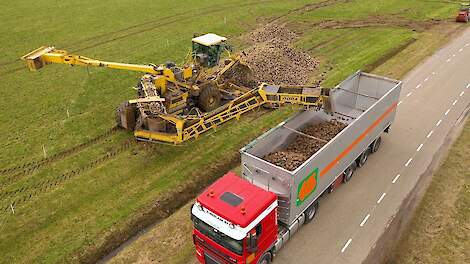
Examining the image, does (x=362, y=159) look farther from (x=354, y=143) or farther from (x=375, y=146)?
(x=354, y=143)

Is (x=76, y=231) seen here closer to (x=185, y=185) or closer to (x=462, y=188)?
(x=185, y=185)

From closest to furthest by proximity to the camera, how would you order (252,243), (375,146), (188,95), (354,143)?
1. (252,243)
2. (354,143)
3. (375,146)
4. (188,95)

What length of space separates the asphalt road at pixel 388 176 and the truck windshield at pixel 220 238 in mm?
3058

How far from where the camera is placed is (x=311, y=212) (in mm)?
15711

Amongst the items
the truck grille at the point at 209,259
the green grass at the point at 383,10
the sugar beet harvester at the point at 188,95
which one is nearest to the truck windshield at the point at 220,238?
the truck grille at the point at 209,259

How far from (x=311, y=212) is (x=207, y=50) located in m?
11.1

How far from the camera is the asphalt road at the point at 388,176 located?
14.9 m

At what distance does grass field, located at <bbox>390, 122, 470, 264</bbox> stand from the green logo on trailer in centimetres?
372

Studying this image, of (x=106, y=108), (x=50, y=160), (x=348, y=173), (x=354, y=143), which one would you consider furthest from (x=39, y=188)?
(x=354, y=143)

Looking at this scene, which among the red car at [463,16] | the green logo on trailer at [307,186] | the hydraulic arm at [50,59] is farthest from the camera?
the red car at [463,16]

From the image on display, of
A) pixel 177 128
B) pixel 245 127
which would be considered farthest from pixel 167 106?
pixel 245 127

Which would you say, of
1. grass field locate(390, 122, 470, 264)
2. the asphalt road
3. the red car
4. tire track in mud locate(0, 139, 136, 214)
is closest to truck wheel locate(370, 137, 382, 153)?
the asphalt road

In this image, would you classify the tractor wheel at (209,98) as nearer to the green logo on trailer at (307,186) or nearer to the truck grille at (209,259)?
the green logo on trailer at (307,186)

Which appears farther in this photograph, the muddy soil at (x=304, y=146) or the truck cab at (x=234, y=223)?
the muddy soil at (x=304, y=146)
